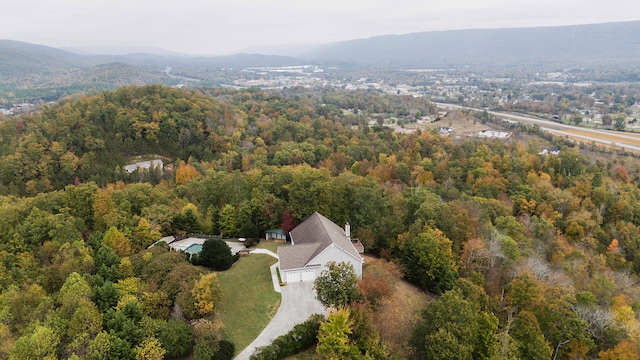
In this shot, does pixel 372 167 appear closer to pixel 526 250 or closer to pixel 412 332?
pixel 526 250

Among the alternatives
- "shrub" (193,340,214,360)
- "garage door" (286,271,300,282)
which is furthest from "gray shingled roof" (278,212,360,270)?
"shrub" (193,340,214,360)

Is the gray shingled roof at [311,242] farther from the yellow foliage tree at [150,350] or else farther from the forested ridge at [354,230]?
the yellow foliage tree at [150,350]

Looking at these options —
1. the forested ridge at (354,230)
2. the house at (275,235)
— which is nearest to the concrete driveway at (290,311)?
the forested ridge at (354,230)

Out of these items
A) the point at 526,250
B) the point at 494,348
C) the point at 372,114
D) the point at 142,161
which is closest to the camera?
the point at 494,348

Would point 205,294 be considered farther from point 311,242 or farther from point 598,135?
point 598,135

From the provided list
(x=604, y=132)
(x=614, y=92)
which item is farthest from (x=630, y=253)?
(x=614, y=92)

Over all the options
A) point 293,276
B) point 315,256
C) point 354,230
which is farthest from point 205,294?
point 354,230
